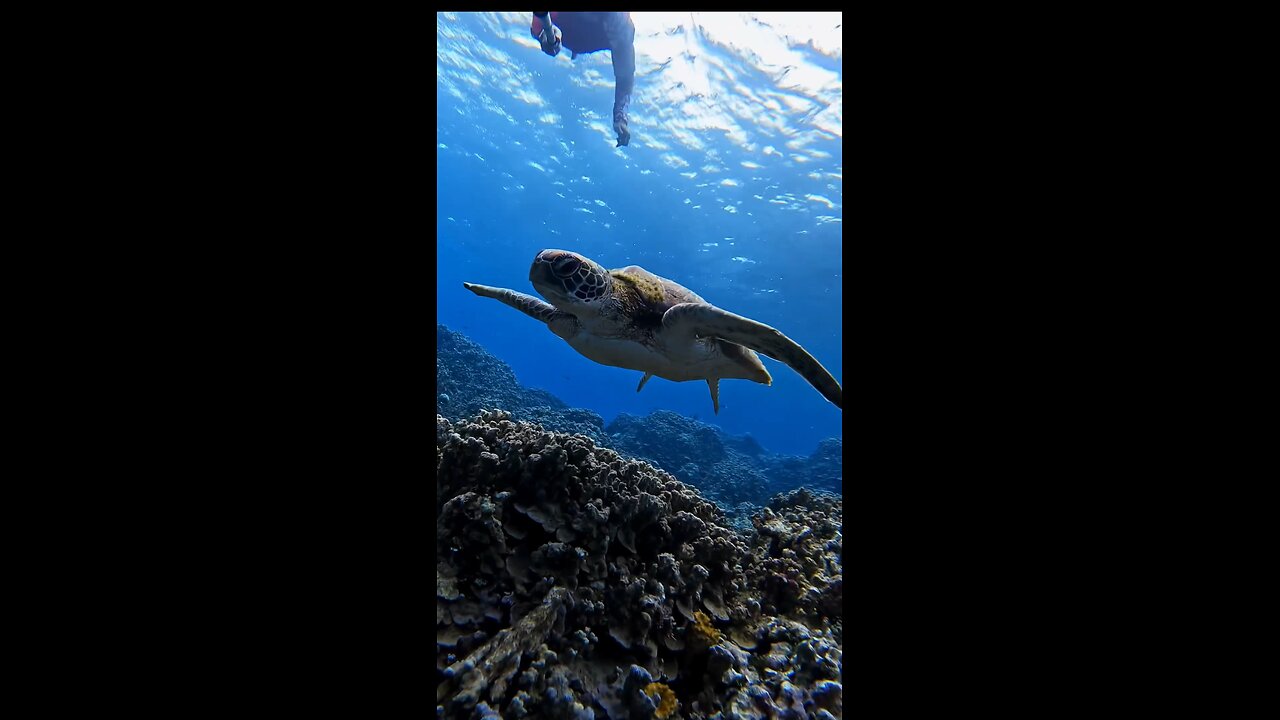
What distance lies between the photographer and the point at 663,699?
61.2 inches

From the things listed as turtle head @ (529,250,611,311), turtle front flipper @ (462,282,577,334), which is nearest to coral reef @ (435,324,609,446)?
turtle front flipper @ (462,282,577,334)

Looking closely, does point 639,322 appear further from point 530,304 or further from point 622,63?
point 622,63

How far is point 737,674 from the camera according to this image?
5.33ft

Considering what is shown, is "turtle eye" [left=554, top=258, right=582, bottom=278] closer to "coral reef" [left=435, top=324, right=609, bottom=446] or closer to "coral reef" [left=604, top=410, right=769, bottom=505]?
"coral reef" [left=435, top=324, right=609, bottom=446]

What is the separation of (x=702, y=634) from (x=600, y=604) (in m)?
0.51

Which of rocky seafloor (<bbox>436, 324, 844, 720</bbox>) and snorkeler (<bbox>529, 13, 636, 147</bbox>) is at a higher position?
snorkeler (<bbox>529, 13, 636, 147</bbox>)

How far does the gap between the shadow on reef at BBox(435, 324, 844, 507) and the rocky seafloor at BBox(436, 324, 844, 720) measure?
5.43 meters

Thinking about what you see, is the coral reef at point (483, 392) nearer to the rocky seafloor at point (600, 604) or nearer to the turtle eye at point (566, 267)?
the turtle eye at point (566, 267)

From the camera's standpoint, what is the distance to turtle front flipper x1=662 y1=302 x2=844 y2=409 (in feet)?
7.13
